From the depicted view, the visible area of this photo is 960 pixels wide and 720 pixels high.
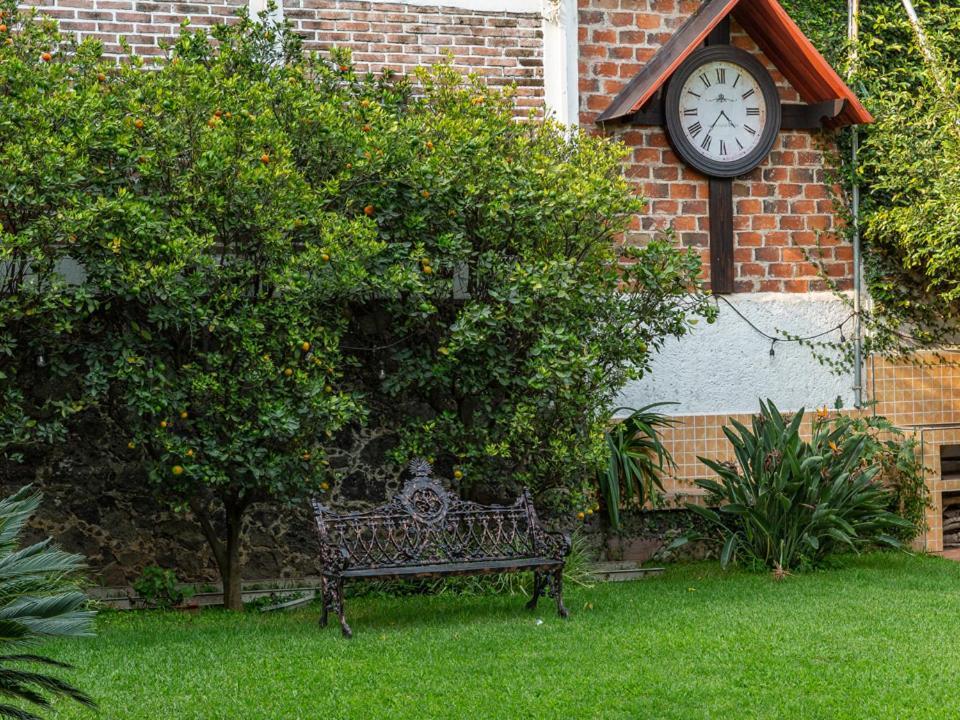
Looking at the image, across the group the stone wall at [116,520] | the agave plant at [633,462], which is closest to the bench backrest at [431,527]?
the stone wall at [116,520]

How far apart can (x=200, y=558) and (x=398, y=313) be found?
2493mm

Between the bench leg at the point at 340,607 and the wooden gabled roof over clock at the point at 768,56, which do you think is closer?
the bench leg at the point at 340,607

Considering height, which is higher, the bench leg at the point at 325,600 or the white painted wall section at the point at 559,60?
the white painted wall section at the point at 559,60

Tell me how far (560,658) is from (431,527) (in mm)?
1862

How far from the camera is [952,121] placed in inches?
404

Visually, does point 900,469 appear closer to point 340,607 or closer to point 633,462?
point 633,462

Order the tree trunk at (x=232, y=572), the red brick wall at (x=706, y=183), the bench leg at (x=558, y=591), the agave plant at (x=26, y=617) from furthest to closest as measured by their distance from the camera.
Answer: the red brick wall at (x=706, y=183)
the tree trunk at (x=232, y=572)
the bench leg at (x=558, y=591)
the agave plant at (x=26, y=617)

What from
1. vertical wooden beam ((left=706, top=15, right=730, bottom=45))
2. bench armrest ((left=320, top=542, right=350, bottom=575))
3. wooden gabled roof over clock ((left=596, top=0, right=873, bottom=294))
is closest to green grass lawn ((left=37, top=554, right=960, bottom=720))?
bench armrest ((left=320, top=542, right=350, bottom=575))

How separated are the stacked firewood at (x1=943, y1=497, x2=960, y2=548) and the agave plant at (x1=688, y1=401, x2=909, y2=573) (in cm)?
101

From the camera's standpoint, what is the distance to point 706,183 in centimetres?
1086

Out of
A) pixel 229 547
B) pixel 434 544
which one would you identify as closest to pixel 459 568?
pixel 434 544

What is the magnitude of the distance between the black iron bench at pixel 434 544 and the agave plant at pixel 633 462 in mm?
1377

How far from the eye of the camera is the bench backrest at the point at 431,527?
7945 millimetres

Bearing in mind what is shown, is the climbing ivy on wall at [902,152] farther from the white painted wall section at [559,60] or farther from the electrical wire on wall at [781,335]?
the white painted wall section at [559,60]
